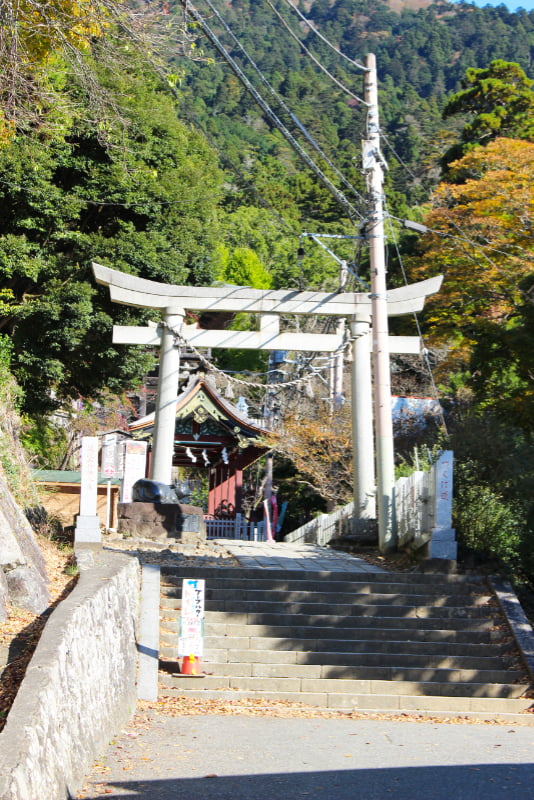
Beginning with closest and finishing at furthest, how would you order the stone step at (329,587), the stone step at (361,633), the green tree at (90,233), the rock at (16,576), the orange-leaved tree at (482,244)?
the rock at (16,576) < the stone step at (361,633) < the stone step at (329,587) < the green tree at (90,233) < the orange-leaved tree at (482,244)

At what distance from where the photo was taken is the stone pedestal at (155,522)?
1614cm

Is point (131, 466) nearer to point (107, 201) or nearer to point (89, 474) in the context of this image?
point (89, 474)

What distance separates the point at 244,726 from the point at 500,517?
19.9ft

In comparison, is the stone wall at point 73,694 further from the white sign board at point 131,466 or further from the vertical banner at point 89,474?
the white sign board at point 131,466

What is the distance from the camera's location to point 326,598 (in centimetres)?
1167

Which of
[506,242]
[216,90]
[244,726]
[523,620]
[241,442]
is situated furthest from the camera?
[216,90]

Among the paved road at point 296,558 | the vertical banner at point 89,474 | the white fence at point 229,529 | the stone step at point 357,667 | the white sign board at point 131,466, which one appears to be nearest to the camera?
the stone step at point 357,667

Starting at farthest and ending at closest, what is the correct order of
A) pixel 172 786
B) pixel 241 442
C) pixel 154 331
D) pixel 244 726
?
1. pixel 241 442
2. pixel 154 331
3. pixel 244 726
4. pixel 172 786

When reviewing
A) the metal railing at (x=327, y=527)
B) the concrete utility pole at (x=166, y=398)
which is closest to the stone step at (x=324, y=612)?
the metal railing at (x=327, y=527)

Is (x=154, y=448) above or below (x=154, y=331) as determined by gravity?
below

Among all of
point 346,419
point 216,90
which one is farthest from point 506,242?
point 216,90

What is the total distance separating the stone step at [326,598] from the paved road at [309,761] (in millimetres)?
2713

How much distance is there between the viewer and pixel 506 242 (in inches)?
963

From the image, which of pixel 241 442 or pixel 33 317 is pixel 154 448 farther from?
pixel 241 442
